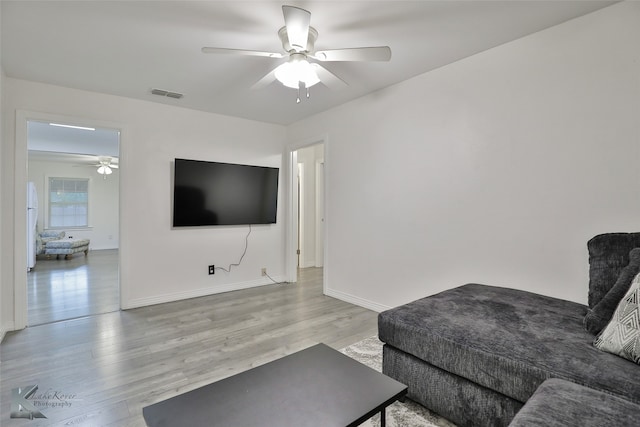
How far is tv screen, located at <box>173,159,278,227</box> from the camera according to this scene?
3.96 meters

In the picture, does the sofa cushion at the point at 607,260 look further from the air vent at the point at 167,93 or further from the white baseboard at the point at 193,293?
the air vent at the point at 167,93

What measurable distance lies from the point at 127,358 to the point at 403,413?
2135 millimetres

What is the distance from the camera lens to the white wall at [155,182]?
3.10 meters

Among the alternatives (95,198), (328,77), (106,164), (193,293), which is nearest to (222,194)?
(193,293)

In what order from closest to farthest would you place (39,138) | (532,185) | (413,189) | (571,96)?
(571,96) → (532,185) → (413,189) → (39,138)

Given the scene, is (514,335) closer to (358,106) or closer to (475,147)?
(475,147)

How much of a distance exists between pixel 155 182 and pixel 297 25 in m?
2.88

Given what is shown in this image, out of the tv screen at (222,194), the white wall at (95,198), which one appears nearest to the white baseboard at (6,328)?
the tv screen at (222,194)

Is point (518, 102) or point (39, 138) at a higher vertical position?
point (39, 138)

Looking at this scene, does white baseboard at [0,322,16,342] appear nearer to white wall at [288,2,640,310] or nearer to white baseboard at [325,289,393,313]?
white baseboard at [325,289,393,313]

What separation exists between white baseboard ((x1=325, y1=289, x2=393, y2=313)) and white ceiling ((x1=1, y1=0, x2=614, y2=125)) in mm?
2444

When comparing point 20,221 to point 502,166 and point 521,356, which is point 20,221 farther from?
point 502,166

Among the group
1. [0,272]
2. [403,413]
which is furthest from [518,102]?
[0,272]

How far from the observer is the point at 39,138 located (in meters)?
5.52
